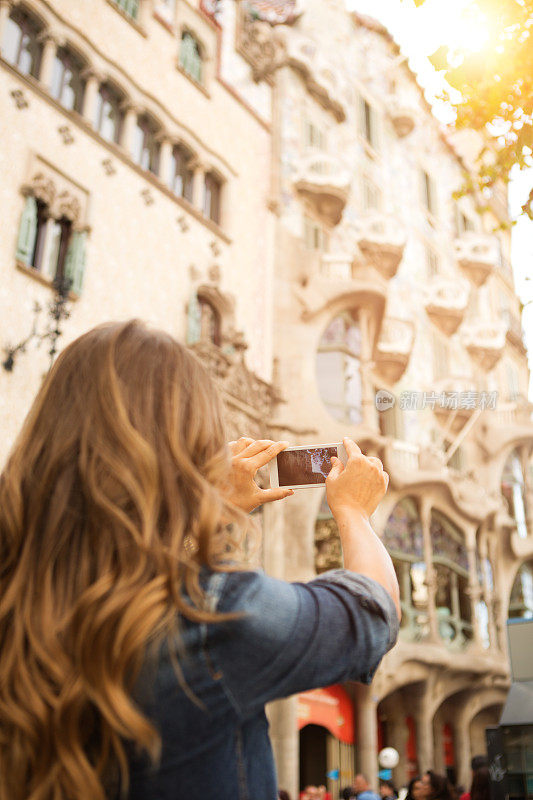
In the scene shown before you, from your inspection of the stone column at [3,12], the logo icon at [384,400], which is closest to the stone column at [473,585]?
the logo icon at [384,400]

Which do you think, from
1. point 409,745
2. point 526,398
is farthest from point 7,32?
point 526,398

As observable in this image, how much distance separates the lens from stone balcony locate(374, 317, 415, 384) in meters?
21.1

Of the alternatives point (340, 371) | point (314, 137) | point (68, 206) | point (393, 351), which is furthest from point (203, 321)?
point (314, 137)

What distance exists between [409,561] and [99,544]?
1780cm

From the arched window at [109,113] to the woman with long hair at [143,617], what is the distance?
13.3 metres

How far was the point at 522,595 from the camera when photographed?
78.8ft

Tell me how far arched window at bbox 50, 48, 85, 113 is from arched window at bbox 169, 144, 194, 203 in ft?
8.47

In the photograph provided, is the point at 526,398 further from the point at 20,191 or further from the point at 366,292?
the point at 20,191

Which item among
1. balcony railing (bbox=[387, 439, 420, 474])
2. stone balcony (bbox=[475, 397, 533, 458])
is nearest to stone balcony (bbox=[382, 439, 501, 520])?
balcony railing (bbox=[387, 439, 420, 474])

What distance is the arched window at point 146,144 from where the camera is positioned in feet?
48.1

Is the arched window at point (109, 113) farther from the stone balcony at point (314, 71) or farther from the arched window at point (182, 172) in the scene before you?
the stone balcony at point (314, 71)

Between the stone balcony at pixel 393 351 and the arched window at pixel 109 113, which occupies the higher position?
the arched window at pixel 109 113

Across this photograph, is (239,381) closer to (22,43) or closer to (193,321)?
(193,321)

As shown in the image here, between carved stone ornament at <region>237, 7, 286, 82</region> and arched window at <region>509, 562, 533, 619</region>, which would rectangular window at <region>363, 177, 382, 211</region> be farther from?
arched window at <region>509, 562, 533, 619</region>
